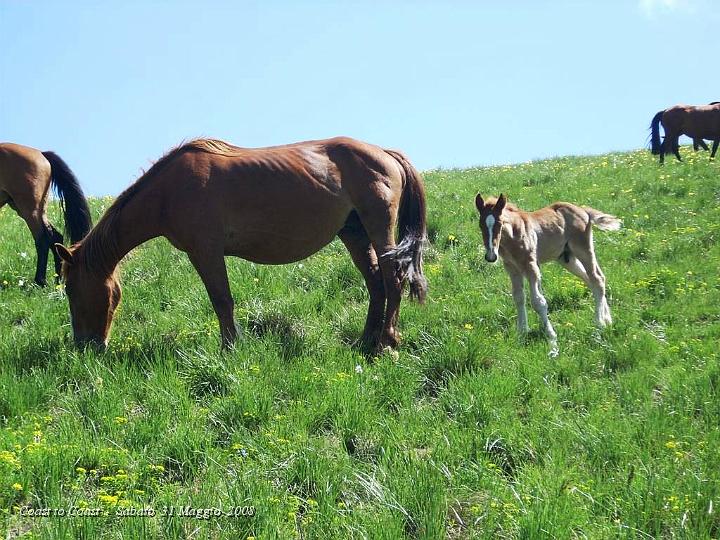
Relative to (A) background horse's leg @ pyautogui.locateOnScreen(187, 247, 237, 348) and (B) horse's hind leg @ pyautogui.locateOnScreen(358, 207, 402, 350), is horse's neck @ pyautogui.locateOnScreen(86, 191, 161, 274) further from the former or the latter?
(B) horse's hind leg @ pyautogui.locateOnScreen(358, 207, 402, 350)

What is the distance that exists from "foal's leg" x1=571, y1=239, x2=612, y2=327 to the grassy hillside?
0.57ft

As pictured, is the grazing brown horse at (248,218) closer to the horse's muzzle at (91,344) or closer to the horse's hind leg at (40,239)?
the horse's muzzle at (91,344)

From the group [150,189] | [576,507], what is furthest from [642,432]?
[150,189]

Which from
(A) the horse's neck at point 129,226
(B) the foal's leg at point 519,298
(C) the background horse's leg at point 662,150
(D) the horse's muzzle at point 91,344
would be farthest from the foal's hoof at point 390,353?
(C) the background horse's leg at point 662,150

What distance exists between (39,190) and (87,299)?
4.49 metres

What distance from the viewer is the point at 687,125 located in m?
21.0

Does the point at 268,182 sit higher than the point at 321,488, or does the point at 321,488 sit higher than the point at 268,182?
the point at 268,182

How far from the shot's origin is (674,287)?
888 centimetres

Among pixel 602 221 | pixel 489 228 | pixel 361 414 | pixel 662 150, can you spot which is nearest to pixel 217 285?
pixel 361 414

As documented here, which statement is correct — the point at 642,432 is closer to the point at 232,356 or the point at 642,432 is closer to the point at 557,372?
the point at 557,372

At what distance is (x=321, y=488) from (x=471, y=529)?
0.97 m

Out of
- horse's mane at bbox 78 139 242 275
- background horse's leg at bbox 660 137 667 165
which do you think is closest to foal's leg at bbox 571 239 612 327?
horse's mane at bbox 78 139 242 275

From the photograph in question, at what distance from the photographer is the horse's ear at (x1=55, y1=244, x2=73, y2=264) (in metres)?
7.01

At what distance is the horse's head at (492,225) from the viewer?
7617 millimetres
